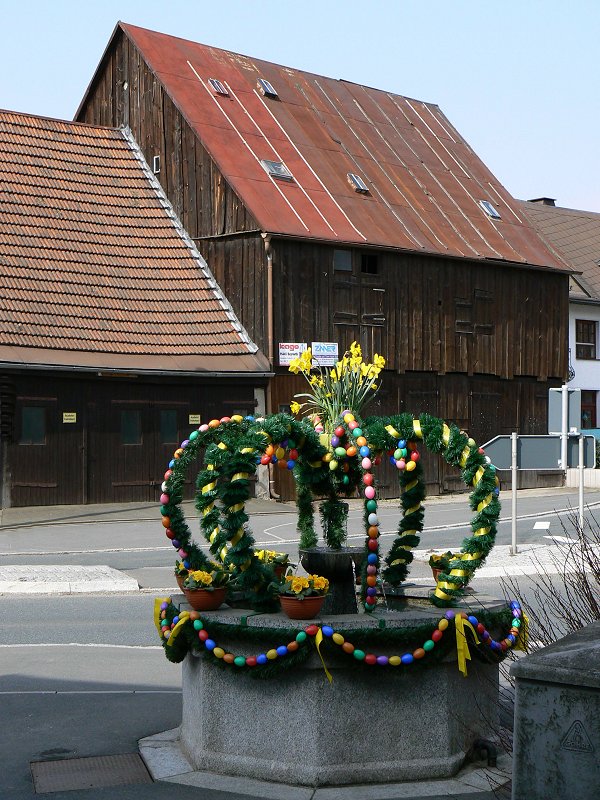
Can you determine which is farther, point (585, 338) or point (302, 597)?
point (585, 338)

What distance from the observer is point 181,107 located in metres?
32.7

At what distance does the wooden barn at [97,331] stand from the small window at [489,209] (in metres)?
11.0

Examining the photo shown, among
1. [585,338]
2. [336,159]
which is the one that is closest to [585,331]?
[585,338]

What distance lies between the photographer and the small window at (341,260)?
106 ft

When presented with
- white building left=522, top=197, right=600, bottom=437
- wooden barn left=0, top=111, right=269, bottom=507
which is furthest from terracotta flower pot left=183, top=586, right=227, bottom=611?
white building left=522, top=197, right=600, bottom=437

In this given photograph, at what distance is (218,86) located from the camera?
3466cm

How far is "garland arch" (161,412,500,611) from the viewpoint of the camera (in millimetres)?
7570

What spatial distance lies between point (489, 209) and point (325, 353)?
1041 cm

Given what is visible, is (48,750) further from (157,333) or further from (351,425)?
(157,333)

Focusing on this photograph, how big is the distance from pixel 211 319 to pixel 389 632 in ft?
80.5

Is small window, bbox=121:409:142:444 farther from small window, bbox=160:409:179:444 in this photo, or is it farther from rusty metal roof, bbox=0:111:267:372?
rusty metal roof, bbox=0:111:267:372

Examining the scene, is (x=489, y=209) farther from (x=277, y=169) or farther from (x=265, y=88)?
(x=277, y=169)

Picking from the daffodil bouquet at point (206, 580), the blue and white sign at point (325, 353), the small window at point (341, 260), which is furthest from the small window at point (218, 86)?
the daffodil bouquet at point (206, 580)

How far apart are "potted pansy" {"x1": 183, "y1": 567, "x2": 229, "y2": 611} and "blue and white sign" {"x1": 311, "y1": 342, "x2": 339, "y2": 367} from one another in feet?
78.5
